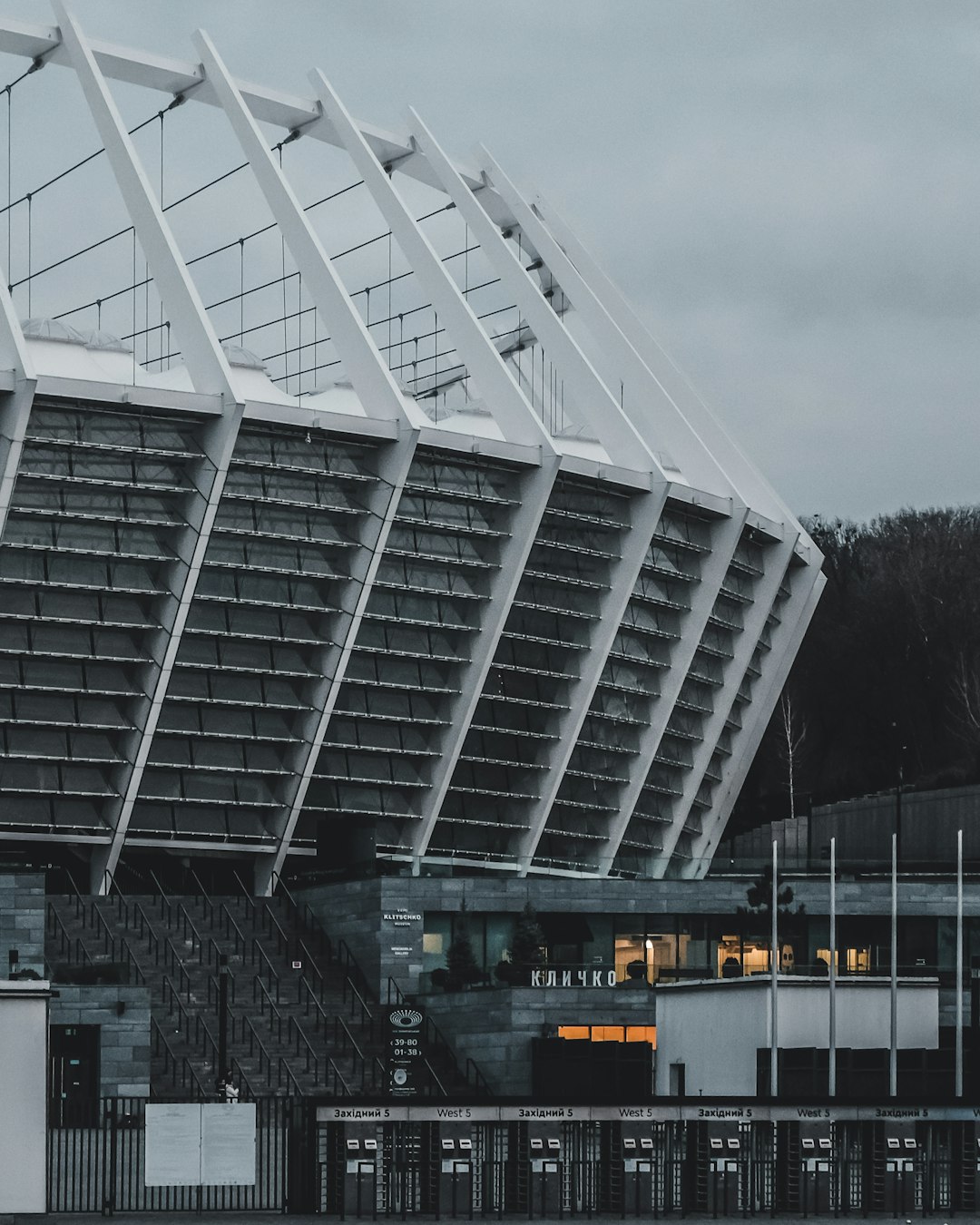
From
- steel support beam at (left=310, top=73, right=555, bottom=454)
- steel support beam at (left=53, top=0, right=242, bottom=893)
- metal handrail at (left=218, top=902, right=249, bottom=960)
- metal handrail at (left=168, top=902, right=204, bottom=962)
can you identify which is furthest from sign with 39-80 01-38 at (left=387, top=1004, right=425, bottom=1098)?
steel support beam at (left=310, top=73, right=555, bottom=454)

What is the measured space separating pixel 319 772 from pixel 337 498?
926 cm

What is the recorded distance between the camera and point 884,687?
114062mm

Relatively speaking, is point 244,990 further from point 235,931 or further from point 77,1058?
point 77,1058

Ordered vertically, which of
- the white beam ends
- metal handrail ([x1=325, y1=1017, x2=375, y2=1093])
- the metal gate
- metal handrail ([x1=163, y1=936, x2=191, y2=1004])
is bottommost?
the metal gate

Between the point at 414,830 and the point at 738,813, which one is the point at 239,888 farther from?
the point at 738,813

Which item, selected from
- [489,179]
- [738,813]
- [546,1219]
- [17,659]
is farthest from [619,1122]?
[738,813]

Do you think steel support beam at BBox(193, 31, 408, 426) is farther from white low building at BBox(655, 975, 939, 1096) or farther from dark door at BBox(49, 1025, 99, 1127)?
white low building at BBox(655, 975, 939, 1096)

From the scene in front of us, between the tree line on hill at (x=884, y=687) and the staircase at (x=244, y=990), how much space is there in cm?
4930

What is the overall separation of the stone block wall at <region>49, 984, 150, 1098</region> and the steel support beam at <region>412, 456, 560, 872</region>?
18.3m

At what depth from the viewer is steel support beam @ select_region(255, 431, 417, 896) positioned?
64125mm

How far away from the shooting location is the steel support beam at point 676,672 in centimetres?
7331

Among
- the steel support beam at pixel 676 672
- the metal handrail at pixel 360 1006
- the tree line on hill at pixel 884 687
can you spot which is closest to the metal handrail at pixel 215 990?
the metal handrail at pixel 360 1006

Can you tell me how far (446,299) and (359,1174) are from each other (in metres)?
41.8

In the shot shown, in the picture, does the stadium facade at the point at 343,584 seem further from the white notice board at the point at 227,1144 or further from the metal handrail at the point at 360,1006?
the white notice board at the point at 227,1144
